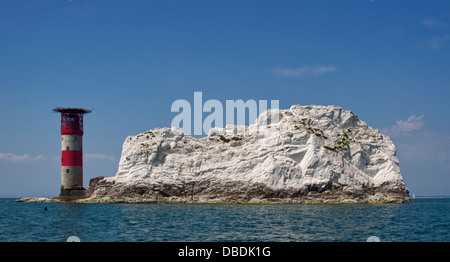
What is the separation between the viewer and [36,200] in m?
91.0

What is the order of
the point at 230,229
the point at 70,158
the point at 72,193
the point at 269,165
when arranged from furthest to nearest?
1. the point at 70,158
2. the point at 72,193
3. the point at 269,165
4. the point at 230,229

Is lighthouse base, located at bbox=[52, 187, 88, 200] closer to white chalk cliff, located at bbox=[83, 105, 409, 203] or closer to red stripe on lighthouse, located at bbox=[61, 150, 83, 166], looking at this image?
red stripe on lighthouse, located at bbox=[61, 150, 83, 166]

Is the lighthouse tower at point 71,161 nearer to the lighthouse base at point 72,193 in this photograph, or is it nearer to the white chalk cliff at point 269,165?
the lighthouse base at point 72,193

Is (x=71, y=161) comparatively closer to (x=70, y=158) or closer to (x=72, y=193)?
(x=70, y=158)

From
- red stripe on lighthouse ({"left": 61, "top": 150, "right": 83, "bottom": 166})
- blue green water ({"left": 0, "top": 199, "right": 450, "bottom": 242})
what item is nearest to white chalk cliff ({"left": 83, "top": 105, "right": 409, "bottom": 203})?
red stripe on lighthouse ({"left": 61, "top": 150, "right": 83, "bottom": 166})

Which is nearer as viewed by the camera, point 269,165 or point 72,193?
point 269,165

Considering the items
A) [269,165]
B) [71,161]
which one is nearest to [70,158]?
[71,161]

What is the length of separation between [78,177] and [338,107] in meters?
A: 45.0

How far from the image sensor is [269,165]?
6675cm

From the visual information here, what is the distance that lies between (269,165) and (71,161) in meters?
34.1

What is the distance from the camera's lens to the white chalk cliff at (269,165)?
65.8 m

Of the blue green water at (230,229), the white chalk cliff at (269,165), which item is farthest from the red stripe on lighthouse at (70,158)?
the blue green water at (230,229)

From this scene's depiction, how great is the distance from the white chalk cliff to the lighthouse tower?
5.83 metres

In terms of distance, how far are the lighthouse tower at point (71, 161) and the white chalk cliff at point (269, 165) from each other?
5.83m
